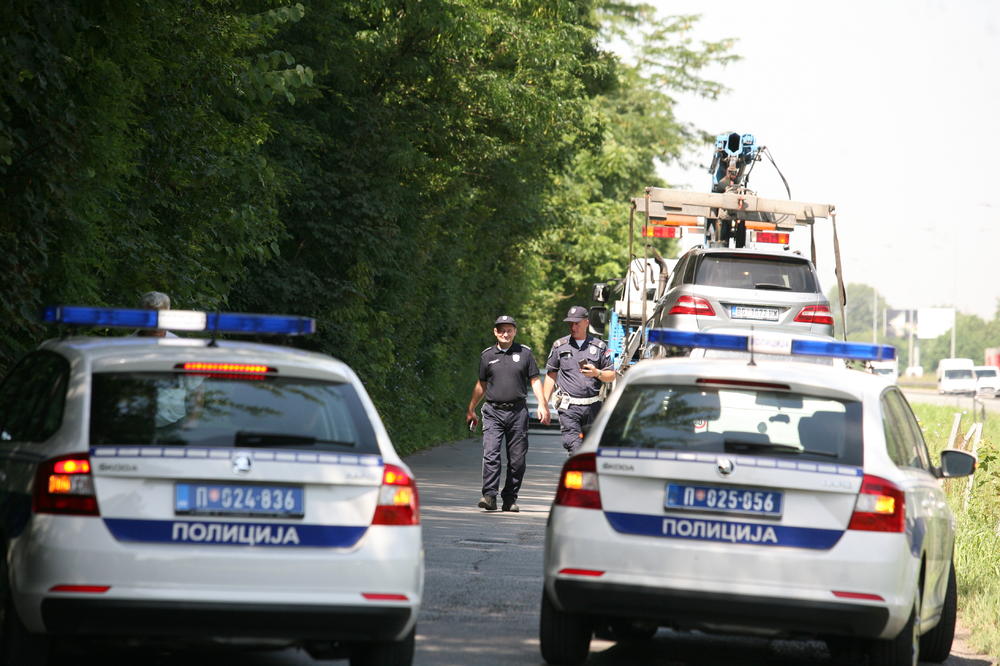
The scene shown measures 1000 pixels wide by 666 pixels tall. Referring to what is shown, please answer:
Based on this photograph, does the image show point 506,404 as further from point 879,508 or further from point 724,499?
point 879,508

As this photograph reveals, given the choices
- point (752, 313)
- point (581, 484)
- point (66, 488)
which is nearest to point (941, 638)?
point (581, 484)

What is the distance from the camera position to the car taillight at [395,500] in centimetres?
663

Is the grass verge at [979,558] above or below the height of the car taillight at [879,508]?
below

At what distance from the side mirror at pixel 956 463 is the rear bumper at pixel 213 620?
3.50 metres

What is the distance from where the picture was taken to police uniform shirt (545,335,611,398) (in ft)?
52.2

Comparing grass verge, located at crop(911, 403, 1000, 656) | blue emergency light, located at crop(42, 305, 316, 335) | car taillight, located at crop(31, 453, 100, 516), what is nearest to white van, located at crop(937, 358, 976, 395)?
grass verge, located at crop(911, 403, 1000, 656)

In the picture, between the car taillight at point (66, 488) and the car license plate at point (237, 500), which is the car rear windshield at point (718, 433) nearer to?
the car license plate at point (237, 500)

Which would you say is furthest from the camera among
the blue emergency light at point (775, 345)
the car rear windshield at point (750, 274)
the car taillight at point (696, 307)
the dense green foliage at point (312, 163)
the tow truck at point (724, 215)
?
the tow truck at point (724, 215)

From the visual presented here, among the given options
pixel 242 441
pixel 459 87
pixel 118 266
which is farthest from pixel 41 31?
pixel 459 87

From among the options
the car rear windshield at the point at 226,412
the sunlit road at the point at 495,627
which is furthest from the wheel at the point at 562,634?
the car rear windshield at the point at 226,412

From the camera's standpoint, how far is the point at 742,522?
23.7ft

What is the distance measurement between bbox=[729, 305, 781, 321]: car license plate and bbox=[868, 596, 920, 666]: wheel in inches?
420

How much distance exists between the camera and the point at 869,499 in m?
7.20

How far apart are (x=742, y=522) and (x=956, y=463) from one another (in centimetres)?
193
